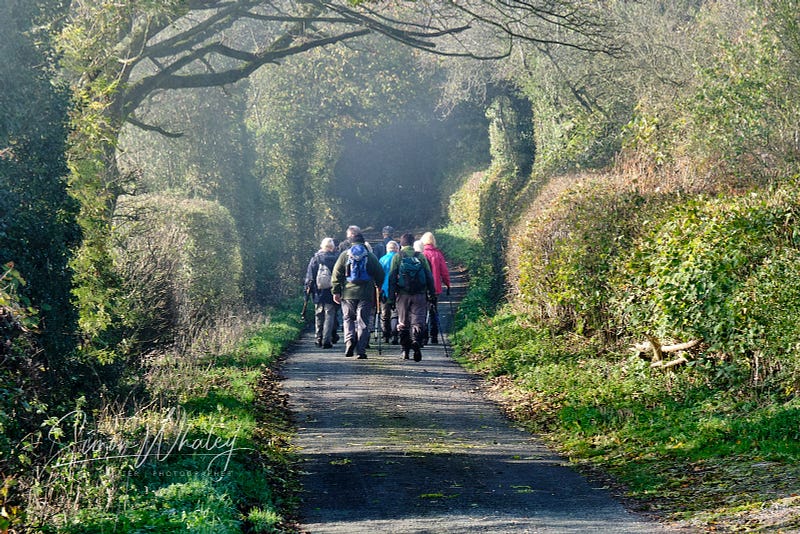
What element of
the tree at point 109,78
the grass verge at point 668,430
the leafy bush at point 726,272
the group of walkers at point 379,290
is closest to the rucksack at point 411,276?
the group of walkers at point 379,290

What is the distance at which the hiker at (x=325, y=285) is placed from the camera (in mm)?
17766

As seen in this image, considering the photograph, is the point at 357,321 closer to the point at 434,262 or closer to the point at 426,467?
the point at 434,262

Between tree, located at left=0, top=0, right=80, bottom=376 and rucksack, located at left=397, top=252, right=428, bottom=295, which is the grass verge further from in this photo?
tree, located at left=0, top=0, right=80, bottom=376

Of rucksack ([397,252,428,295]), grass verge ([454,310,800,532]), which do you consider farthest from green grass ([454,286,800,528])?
rucksack ([397,252,428,295])

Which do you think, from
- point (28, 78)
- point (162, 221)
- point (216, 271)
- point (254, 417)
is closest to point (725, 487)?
point (254, 417)

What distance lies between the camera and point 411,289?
1620cm

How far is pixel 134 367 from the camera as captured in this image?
13.3 metres

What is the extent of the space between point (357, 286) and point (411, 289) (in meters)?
0.89

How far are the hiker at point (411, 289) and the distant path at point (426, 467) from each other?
1.18 metres

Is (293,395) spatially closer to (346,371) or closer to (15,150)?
(346,371)

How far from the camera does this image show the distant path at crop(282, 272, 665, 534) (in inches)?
307

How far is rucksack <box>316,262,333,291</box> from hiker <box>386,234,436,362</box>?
1495 mm

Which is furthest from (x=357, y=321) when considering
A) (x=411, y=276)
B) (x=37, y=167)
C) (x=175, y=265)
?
(x=37, y=167)
